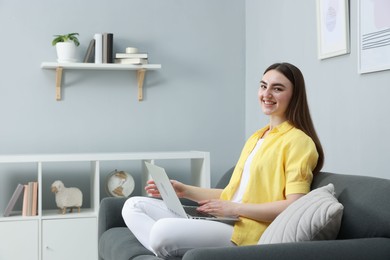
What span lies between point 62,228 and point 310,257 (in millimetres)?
2281

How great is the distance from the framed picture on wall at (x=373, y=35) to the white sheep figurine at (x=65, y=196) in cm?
185

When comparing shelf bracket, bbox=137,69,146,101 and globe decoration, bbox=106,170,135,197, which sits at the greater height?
shelf bracket, bbox=137,69,146,101

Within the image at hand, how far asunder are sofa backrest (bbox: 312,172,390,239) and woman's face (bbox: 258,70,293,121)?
17.9 inches

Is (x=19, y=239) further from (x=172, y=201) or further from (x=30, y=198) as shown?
(x=172, y=201)

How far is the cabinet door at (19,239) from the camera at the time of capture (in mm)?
→ 3887

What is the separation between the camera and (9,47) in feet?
14.2

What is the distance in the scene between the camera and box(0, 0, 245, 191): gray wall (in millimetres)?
Answer: 4348

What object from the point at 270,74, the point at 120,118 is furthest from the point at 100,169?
the point at 270,74

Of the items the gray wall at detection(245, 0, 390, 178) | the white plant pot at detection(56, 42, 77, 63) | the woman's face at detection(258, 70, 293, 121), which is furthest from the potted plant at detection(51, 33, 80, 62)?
the woman's face at detection(258, 70, 293, 121)

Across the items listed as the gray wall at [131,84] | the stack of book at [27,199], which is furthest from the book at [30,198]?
the gray wall at [131,84]

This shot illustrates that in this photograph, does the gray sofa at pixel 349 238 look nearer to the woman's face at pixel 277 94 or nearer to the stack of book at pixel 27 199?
the woman's face at pixel 277 94

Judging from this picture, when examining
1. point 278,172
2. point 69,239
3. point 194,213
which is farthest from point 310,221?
point 69,239

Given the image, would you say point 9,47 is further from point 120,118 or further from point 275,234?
point 275,234

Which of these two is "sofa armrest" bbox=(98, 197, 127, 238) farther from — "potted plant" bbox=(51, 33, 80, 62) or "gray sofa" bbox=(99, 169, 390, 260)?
"potted plant" bbox=(51, 33, 80, 62)
